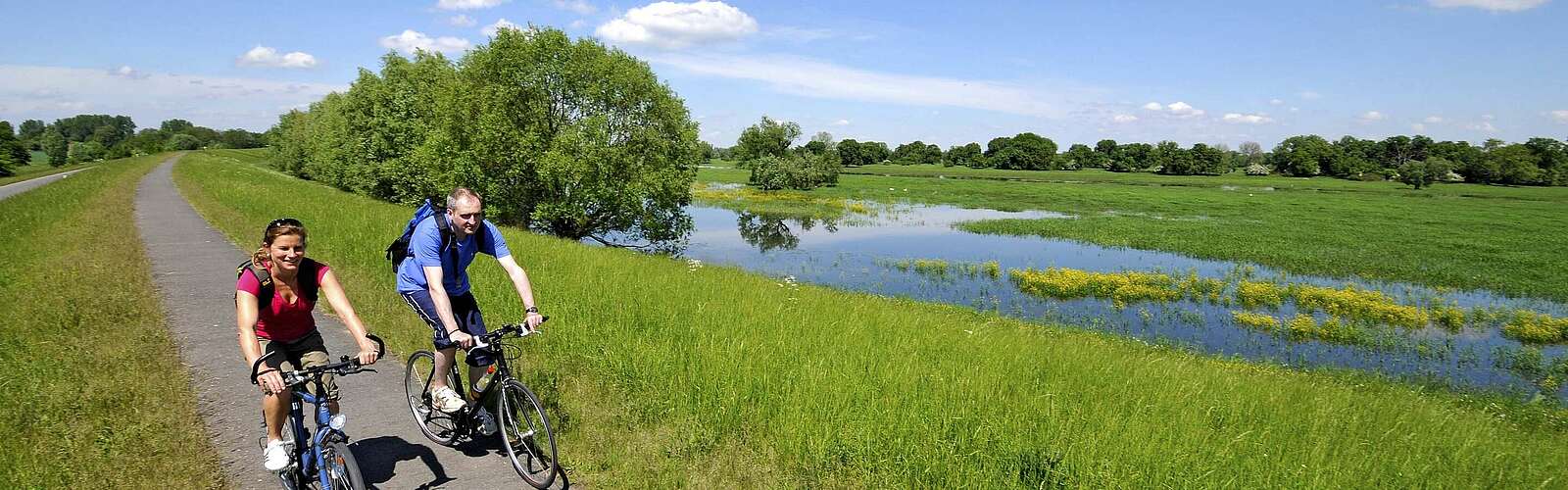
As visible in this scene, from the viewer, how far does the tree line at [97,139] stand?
76.1m

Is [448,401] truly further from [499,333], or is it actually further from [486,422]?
[499,333]

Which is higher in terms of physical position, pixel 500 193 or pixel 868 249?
pixel 500 193

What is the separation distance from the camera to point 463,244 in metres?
5.23

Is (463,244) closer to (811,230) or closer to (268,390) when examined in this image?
(268,390)

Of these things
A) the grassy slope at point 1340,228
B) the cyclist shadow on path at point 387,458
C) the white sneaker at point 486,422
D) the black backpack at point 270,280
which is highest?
the black backpack at point 270,280

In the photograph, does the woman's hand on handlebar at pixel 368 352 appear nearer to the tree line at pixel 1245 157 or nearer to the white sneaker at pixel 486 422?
the white sneaker at pixel 486 422

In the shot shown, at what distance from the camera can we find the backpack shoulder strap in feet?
13.1

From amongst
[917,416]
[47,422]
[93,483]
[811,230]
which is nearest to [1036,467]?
[917,416]

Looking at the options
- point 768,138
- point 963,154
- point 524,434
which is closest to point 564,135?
point 524,434

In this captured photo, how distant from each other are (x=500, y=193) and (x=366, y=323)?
17569mm

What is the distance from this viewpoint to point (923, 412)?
19.1ft

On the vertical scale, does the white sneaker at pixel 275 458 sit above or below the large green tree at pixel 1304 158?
below

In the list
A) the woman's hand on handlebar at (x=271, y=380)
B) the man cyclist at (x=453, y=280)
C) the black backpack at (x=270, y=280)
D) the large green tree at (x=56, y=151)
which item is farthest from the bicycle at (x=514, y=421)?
the large green tree at (x=56, y=151)

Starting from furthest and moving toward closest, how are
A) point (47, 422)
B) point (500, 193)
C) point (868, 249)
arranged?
point (868, 249), point (500, 193), point (47, 422)
